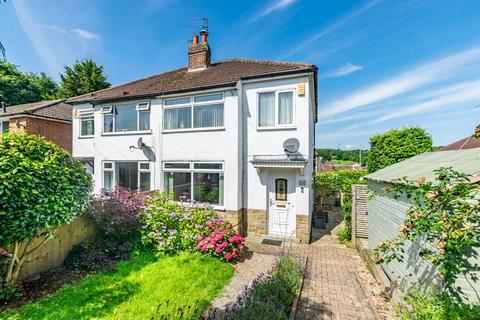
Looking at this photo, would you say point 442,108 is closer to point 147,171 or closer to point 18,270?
point 147,171

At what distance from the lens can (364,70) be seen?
12.1m

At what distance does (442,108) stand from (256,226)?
9.64 metres

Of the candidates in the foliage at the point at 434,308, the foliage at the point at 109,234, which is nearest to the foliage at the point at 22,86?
the foliage at the point at 109,234

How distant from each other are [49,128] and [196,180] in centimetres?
1334

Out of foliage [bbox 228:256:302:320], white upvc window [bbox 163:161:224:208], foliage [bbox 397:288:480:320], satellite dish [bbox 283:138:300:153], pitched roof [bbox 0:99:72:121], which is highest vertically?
pitched roof [bbox 0:99:72:121]

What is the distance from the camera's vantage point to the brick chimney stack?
1229cm

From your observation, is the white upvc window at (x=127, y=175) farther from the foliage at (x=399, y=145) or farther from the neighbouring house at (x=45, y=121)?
the foliage at (x=399, y=145)

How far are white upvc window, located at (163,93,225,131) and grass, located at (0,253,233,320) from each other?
5.69 metres

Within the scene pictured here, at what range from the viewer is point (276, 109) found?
881cm

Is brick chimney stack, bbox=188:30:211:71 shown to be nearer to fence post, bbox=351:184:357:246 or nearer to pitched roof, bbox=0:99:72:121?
fence post, bbox=351:184:357:246

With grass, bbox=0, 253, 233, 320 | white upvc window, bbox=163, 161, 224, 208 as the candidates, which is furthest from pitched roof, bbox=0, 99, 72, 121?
grass, bbox=0, 253, 233, 320

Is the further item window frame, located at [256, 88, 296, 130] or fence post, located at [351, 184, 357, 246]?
window frame, located at [256, 88, 296, 130]

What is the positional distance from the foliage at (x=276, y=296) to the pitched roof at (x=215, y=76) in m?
7.13

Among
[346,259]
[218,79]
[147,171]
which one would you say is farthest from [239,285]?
[218,79]
